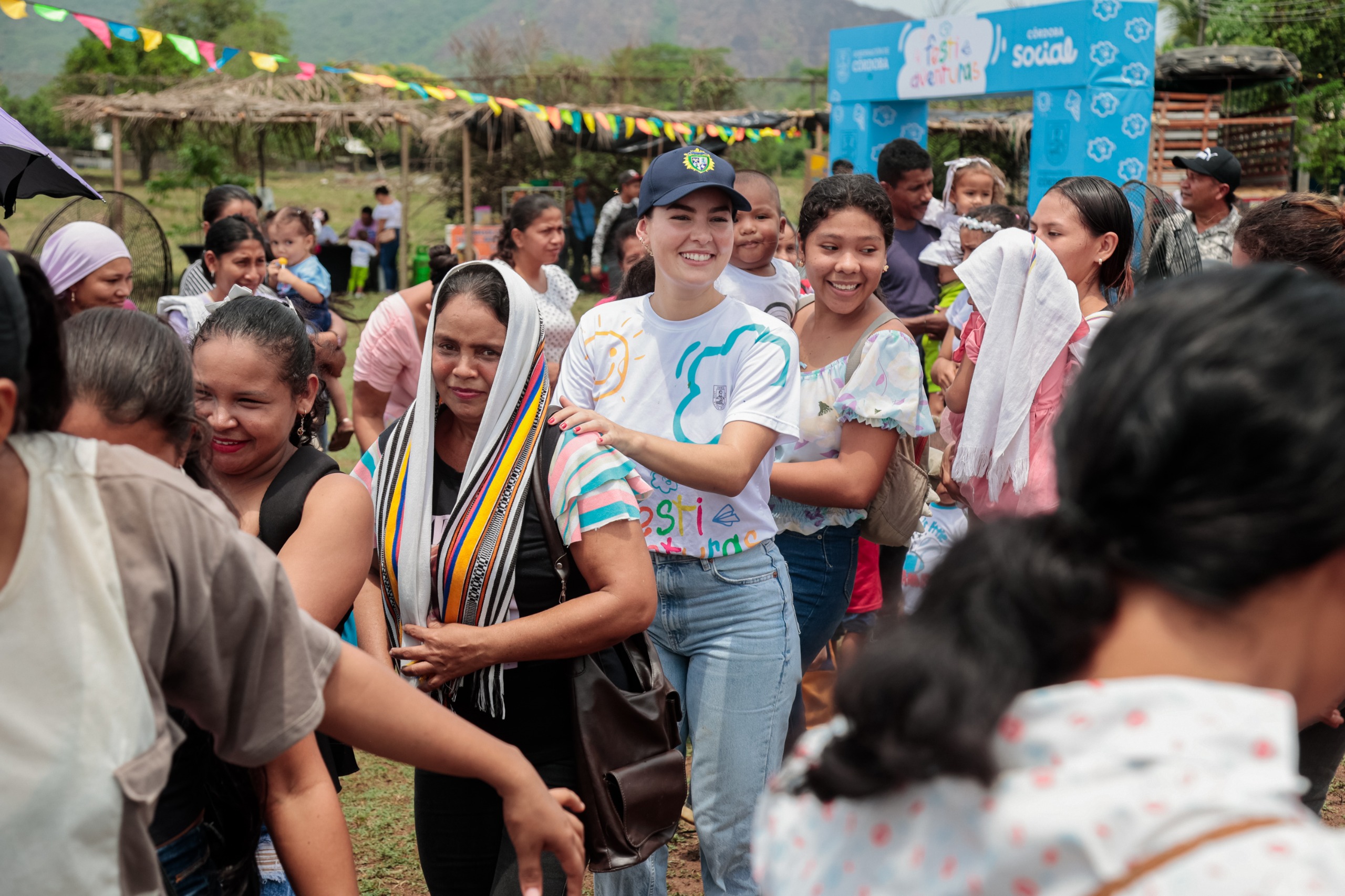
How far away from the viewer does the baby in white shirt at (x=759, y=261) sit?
13.9 ft

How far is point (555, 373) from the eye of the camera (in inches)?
174

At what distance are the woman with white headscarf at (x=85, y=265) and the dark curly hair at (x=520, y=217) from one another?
1.85 m

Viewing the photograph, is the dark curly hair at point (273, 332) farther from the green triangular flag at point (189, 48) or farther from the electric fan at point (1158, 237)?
the green triangular flag at point (189, 48)

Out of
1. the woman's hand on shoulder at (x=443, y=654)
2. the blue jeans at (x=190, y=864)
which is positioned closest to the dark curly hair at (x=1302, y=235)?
the woman's hand on shoulder at (x=443, y=654)

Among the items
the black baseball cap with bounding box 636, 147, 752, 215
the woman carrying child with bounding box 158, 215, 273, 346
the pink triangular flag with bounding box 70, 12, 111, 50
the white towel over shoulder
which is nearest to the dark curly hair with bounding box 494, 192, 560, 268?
the woman carrying child with bounding box 158, 215, 273, 346

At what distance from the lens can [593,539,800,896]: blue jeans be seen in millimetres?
2637

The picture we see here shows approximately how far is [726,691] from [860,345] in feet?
3.36

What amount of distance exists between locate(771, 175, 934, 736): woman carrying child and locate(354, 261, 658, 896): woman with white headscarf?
848mm

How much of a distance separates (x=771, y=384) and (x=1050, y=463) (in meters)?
0.80

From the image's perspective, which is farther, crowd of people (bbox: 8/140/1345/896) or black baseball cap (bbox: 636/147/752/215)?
black baseball cap (bbox: 636/147/752/215)

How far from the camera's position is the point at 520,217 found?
18.9 ft

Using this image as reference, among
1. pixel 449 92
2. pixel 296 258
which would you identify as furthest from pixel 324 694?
pixel 449 92

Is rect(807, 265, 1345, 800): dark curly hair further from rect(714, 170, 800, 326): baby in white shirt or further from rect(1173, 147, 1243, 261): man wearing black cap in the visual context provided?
rect(1173, 147, 1243, 261): man wearing black cap

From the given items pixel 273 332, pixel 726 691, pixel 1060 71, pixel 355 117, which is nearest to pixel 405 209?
pixel 355 117
